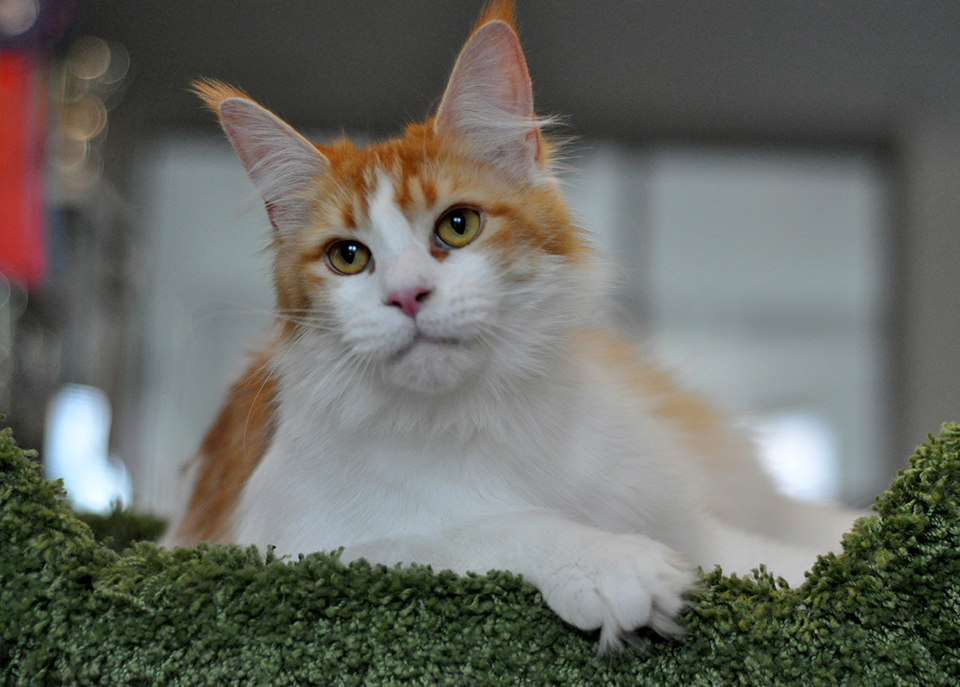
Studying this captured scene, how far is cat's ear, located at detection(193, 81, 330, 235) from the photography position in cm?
109

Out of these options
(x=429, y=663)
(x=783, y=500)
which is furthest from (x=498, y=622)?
(x=783, y=500)

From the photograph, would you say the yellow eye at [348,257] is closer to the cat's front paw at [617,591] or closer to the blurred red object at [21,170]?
the cat's front paw at [617,591]

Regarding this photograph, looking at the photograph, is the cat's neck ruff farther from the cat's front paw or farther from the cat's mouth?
the cat's front paw

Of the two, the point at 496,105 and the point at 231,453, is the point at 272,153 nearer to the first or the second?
the point at 496,105

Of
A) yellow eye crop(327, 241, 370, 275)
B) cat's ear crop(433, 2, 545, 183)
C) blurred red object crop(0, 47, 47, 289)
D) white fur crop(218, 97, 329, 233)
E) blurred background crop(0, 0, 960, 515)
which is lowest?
yellow eye crop(327, 241, 370, 275)

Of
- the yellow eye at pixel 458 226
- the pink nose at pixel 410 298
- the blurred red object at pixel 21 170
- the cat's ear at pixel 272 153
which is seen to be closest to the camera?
the pink nose at pixel 410 298

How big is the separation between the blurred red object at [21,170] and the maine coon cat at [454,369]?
2.15 meters

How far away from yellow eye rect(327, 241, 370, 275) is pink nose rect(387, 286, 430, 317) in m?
0.14

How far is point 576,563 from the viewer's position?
0.75 m

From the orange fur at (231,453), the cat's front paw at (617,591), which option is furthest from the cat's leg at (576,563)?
the orange fur at (231,453)

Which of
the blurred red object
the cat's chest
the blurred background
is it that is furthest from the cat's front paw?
the blurred background

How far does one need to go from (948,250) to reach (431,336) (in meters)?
4.88

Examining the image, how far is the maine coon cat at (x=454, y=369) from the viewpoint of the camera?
90 centimetres

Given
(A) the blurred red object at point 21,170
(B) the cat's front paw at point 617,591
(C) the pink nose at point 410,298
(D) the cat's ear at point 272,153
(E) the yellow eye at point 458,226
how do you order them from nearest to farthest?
1. (B) the cat's front paw at point 617,591
2. (C) the pink nose at point 410,298
3. (E) the yellow eye at point 458,226
4. (D) the cat's ear at point 272,153
5. (A) the blurred red object at point 21,170
